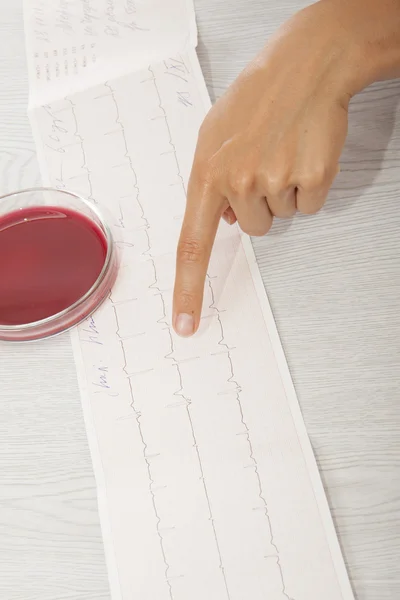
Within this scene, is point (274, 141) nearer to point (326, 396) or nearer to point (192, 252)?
point (192, 252)

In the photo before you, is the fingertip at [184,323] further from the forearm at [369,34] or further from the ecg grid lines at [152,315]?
the forearm at [369,34]

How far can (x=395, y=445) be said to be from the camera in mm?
573

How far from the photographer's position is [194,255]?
64 cm

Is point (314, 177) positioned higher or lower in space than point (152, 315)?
higher

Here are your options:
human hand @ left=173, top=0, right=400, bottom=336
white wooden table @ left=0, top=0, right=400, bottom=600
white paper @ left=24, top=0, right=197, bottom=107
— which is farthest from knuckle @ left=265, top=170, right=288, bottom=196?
white paper @ left=24, top=0, right=197, bottom=107

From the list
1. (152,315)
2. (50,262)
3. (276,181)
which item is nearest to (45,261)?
(50,262)

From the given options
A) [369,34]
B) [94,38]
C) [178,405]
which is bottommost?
[178,405]

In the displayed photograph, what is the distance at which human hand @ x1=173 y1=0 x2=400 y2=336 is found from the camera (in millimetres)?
607

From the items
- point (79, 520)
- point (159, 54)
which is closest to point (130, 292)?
point (79, 520)

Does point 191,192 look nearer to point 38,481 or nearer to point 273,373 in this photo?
point 273,373

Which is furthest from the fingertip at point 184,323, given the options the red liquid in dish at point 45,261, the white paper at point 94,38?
the white paper at point 94,38

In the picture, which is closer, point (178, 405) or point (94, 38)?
point (178, 405)

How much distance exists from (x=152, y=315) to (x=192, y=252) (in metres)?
0.08

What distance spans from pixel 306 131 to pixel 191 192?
13cm
